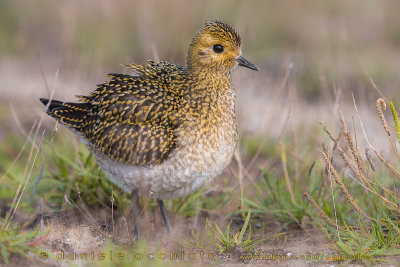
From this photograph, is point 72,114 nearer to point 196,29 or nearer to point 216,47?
point 216,47

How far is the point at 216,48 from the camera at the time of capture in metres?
5.11

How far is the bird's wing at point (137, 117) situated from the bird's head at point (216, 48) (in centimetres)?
26

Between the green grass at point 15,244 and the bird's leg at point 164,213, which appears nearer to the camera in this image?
the green grass at point 15,244

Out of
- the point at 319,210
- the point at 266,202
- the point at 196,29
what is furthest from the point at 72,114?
the point at 196,29

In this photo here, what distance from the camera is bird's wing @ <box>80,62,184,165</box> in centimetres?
478

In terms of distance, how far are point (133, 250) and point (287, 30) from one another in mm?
7931

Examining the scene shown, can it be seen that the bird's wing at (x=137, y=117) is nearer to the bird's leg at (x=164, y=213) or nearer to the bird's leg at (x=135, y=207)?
the bird's leg at (x=135, y=207)

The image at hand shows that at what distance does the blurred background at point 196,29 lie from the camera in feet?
29.3

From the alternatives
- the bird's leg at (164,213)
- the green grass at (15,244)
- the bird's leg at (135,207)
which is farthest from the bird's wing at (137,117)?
the green grass at (15,244)

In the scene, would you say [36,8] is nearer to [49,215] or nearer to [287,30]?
[287,30]

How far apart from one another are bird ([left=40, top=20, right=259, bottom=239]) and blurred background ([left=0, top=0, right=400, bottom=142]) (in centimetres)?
300

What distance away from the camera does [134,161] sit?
479 cm

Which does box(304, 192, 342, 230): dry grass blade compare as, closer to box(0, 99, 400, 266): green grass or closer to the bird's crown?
box(0, 99, 400, 266): green grass

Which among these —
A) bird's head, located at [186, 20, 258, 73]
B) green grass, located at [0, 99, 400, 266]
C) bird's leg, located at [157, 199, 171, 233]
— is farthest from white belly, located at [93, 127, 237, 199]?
bird's head, located at [186, 20, 258, 73]
